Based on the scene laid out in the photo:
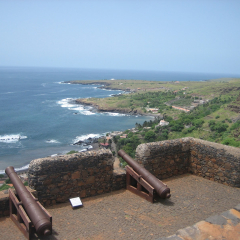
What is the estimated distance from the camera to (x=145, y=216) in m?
5.92

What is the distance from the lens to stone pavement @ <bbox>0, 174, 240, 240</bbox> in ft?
15.2

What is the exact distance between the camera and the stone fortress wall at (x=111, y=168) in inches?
245

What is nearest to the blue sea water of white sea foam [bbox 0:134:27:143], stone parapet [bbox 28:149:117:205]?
white sea foam [bbox 0:134:27:143]

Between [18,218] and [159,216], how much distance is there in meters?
3.11

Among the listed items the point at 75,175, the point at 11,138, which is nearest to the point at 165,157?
the point at 75,175

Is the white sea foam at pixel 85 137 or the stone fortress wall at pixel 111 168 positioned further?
the white sea foam at pixel 85 137

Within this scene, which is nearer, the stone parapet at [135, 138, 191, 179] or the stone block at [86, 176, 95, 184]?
the stone block at [86, 176, 95, 184]

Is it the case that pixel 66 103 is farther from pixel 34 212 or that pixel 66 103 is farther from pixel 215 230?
pixel 215 230

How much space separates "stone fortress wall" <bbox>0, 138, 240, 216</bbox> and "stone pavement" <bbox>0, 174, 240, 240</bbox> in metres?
0.28

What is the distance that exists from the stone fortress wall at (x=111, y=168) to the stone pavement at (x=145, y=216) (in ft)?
0.93

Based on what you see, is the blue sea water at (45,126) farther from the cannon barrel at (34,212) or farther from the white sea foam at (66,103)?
the cannon barrel at (34,212)

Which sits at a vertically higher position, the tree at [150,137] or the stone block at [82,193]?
the stone block at [82,193]

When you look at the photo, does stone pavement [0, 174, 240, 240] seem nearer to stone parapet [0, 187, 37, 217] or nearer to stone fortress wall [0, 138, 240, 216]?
stone parapet [0, 187, 37, 217]

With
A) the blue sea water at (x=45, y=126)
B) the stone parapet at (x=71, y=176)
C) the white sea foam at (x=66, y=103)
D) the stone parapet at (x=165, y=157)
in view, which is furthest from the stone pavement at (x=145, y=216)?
the white sea foam at (x=66, y=103)
